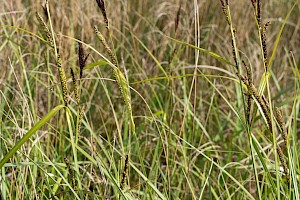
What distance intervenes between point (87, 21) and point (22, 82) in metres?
0.61

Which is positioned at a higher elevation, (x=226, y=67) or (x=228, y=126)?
(x=226, y=67)

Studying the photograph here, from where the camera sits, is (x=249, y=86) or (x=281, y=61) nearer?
(x=249, y=86)

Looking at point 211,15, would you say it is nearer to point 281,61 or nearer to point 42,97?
point 281,61

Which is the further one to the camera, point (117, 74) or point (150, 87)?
point (150, 87)

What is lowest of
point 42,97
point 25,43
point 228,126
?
point 228,126

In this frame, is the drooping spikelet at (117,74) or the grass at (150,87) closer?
the drooping spikelet at (117,74)

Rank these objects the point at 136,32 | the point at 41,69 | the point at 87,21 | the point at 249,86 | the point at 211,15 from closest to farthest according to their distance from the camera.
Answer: the point at 249,86 → the point at 41,69 → the point at 87,21 → the point at 136,32 → the point at 211,15

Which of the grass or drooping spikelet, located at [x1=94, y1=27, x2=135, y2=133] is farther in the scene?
the grass

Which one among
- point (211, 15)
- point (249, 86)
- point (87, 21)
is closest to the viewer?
point (249, 86)

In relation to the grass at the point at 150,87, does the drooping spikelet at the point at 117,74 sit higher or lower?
higher

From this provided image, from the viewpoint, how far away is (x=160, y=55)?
8.24 ft

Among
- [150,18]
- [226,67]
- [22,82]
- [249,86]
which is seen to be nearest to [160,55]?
[226,67]

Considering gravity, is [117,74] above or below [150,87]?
above

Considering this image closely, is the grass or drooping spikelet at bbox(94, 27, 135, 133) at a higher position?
drooping spikelet at bbox(94, 27, 135, 133)
